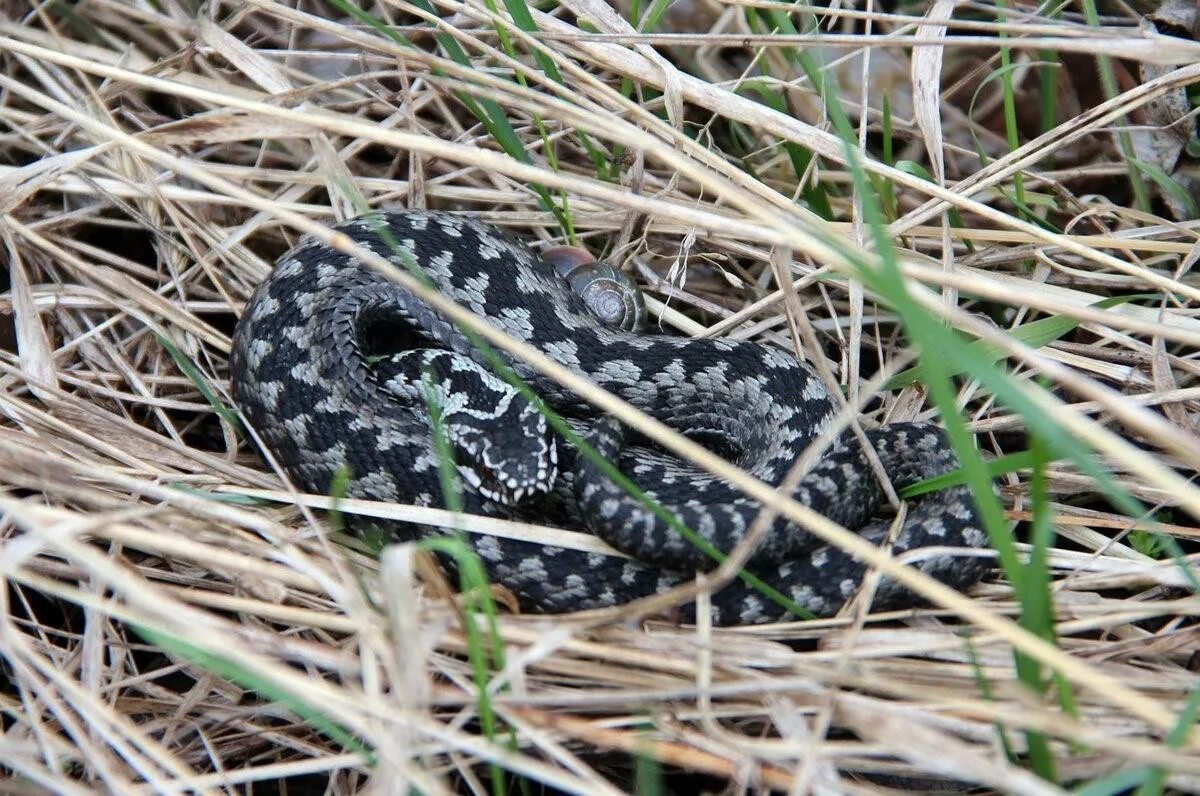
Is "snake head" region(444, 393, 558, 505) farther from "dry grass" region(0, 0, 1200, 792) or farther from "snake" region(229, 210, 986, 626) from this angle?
"dry grass" region(0, 0, 1200, 792)

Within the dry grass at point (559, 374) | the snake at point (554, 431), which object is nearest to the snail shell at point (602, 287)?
the snake at point (554, 431)

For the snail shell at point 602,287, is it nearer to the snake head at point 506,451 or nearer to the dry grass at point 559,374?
the dry grass at point 559,374

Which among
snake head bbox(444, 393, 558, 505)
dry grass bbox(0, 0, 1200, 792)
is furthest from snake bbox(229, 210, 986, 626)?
dry grass bbox(0, 0, 1200, 792)

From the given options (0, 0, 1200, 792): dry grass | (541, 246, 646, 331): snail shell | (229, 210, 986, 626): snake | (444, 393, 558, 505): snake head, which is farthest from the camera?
(541, 246, 646, 331): snail shell

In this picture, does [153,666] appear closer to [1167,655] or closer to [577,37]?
[577,37]

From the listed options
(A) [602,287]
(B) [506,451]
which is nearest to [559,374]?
(B) [506,451]

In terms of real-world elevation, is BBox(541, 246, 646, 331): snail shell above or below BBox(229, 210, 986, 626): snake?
above

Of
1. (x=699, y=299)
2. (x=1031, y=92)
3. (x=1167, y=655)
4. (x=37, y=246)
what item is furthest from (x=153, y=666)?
(x=1031, y=92)

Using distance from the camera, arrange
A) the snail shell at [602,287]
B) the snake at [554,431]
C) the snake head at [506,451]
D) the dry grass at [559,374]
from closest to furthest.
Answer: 1. the dry grass at [559,374]
2. the snake at [554,431]
3. the snake head at [506,451]
4. the snail shell at [602,287]
